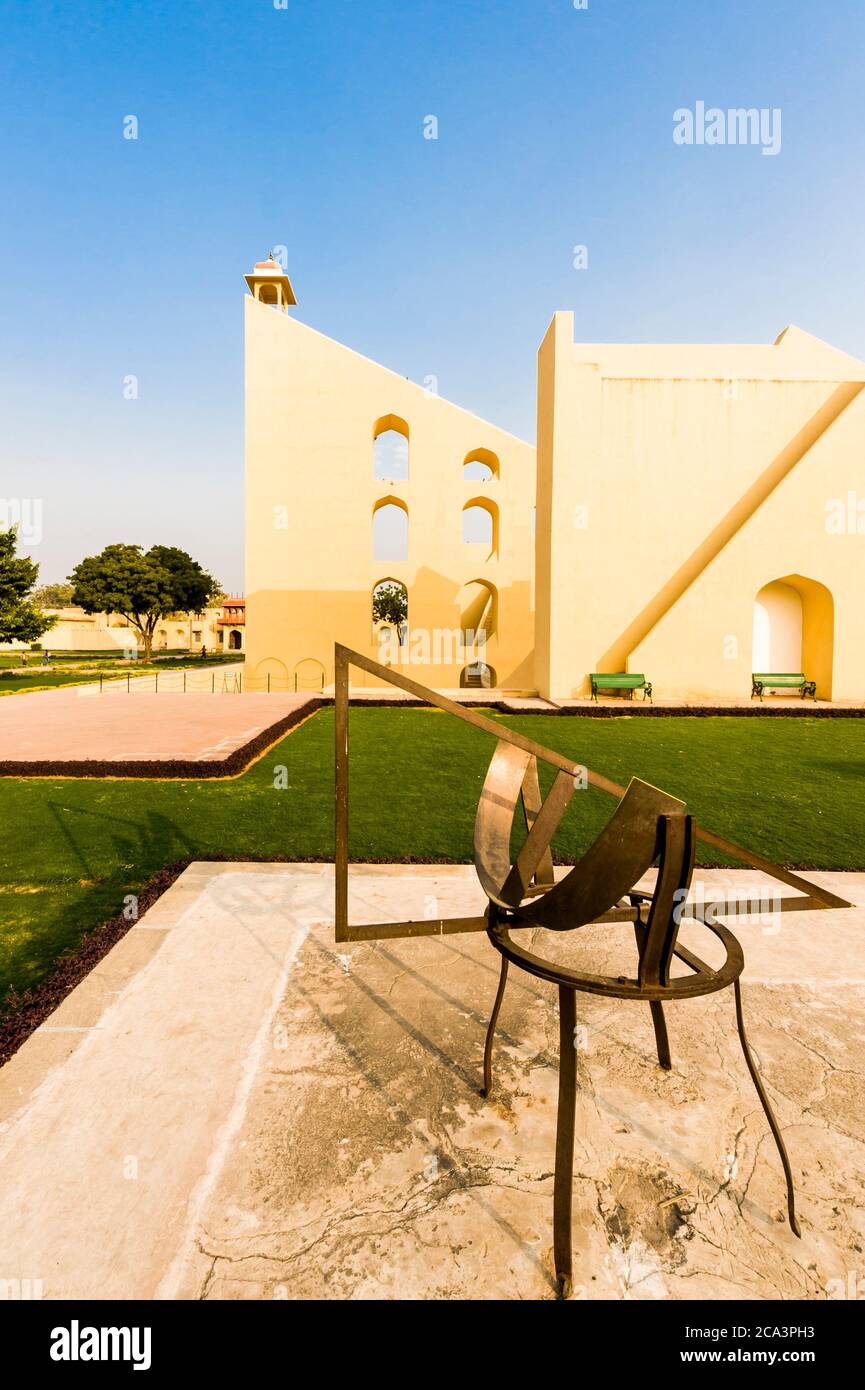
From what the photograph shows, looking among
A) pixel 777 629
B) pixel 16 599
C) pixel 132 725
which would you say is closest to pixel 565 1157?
pixel 132 725

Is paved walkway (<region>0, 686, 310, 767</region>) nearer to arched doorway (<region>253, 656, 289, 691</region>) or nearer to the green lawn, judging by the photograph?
the green lawn

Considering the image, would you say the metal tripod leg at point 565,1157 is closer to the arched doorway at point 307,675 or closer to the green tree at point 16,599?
the arched doorway at point 307,675

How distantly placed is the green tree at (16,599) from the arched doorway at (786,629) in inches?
1086

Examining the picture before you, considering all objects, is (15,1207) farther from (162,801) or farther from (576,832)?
Answer: (162,801)

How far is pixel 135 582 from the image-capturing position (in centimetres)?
3984

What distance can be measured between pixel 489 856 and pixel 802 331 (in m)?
23.9

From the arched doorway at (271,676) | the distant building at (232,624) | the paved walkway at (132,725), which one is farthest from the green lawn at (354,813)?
the distant building at (232,624)

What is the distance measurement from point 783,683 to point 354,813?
49.2 feet

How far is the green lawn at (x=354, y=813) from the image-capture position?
13.3ft

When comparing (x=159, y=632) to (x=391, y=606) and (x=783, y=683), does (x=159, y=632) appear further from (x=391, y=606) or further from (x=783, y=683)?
(x=783, y=683)

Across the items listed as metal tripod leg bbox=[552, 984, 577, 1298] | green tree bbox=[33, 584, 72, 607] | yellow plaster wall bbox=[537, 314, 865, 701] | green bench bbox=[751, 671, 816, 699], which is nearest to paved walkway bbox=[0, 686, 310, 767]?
metal tripod leg bbox=[552, 984, 577, 1298]

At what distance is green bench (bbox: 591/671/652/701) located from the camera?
1579 cm

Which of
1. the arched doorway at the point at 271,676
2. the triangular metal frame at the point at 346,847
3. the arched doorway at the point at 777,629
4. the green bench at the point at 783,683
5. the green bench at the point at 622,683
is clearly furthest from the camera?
the arched doorway at the point at 271,676
